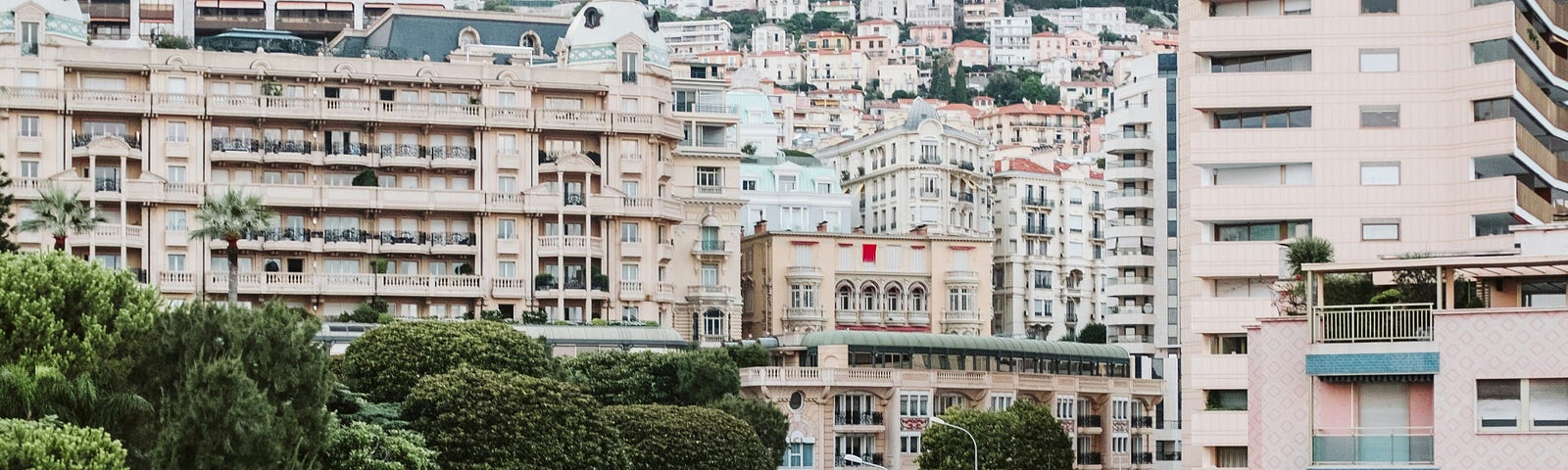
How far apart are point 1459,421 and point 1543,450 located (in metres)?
2.23

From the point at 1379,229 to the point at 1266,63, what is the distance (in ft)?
23.6

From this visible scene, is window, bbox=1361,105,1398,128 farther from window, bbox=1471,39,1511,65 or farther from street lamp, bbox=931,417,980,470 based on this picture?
street lamp, bbox=931,417,980,470

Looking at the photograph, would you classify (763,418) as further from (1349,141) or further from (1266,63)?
(1349,141)

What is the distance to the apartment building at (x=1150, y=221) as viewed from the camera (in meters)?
182

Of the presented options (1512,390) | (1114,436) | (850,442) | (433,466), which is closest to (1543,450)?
(1512,390)

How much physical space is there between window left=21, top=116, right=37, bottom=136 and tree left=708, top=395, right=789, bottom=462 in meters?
48.1

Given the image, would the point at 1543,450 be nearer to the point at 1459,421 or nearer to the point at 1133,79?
the point at 1459,421

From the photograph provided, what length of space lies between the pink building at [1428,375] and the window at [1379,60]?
98.2 ft

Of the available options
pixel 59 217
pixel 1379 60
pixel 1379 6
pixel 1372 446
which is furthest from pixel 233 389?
pixel 59 217

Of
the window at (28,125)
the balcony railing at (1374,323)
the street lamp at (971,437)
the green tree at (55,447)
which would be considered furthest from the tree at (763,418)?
the balcony railing at (1374,323)

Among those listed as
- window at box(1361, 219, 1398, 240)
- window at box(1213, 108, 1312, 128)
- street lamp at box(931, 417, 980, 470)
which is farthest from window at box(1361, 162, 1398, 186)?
street lamp at box(931, 417, 980, 470)

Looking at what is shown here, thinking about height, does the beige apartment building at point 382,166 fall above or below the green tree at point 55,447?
above

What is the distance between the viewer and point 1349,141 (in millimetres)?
104062

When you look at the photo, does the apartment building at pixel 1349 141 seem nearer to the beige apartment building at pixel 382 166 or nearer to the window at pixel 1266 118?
the window at pixel 1266 118
